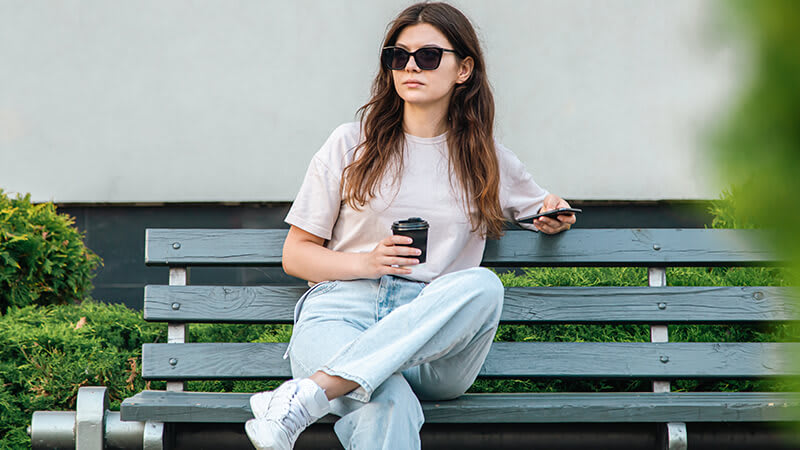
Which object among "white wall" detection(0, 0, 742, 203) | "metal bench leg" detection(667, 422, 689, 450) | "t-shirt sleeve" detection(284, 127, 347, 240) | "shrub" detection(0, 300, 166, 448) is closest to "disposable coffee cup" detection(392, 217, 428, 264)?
"t-shirt sleeve" detection(284, 127, 347, 240)

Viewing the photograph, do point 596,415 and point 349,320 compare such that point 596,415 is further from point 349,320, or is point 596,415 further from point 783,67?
point 783,67

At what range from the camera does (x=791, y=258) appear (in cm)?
55

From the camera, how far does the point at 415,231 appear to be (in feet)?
7.48

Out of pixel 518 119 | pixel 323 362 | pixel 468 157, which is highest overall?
pixel 518 119

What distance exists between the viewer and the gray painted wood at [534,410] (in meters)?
2.29

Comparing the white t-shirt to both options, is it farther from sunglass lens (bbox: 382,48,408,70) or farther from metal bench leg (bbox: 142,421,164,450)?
metal bench leg (bbox: 142,421,164,450)

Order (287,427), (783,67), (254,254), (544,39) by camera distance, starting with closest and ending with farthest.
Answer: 1. (783,67)
2. (287,427)
3. (254,254)
4. (544,39)

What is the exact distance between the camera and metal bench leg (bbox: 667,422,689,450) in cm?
237

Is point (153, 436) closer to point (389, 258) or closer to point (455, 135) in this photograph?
point (389, 258)

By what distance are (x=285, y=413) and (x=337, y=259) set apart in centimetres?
64

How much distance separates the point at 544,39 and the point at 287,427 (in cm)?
426

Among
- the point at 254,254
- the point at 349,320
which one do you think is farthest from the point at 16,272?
the point at 349,320

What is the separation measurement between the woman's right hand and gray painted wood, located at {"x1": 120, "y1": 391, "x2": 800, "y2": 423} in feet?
1.27

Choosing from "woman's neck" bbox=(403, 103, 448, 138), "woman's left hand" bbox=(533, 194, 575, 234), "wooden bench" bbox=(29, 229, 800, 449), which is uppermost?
"woman's neck" bbox=(403, 103, 448, 138)
